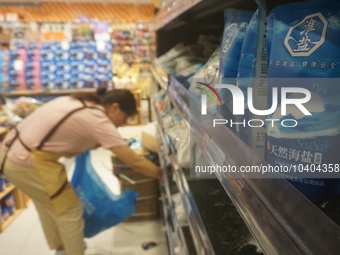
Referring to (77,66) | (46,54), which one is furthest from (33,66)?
(77,66)

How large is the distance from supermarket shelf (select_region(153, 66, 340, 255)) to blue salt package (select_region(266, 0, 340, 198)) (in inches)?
2.2

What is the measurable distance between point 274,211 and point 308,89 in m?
0.19

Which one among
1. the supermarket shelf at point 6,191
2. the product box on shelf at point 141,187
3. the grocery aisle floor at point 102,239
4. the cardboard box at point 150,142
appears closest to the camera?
the grocery aisle floor at point 102,239

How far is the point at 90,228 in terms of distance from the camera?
2.37 meters

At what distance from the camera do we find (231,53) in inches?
30.0

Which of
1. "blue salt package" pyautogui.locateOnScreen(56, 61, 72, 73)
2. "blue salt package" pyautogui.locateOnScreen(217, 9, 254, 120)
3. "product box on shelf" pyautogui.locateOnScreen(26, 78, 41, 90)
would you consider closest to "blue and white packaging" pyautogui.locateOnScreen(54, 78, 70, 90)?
"blue salt package" pyautogui.locateOnScreen(56, 61, 72, 73)

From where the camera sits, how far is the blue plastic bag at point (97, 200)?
2326 millimetres

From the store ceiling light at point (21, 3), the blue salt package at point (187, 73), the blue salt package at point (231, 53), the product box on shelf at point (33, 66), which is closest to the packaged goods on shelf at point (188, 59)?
the blue salt package at point (187, 73)

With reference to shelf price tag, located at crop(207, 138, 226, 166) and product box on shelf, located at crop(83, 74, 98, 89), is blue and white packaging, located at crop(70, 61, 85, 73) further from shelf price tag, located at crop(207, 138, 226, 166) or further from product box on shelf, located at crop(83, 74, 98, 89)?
shelf price tag, located at crop(207, 138, 226, 166)

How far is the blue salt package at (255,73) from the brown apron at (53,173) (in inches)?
57.5

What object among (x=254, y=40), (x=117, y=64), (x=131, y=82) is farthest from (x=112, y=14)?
(x=254, y=40)

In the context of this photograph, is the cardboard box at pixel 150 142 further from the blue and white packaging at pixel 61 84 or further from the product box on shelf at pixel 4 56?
the product box on shelf at pixel 4 56

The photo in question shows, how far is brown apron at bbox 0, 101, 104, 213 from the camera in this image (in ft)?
6.47

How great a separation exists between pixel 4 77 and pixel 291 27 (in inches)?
Result: 259
